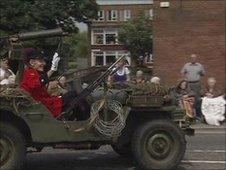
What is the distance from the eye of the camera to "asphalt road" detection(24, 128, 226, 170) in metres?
9.42

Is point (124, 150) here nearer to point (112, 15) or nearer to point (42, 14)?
point (42, 14)

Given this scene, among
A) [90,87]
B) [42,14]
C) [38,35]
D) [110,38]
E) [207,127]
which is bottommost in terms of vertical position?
[207,127]

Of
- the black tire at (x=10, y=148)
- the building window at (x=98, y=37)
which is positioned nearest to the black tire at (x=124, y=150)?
the black tire at (x=10, y=148)

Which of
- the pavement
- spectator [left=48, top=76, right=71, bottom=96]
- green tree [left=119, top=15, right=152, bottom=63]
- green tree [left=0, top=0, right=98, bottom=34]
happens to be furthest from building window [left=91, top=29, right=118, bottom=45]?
spectator [left=48, top=76, right=71, bottom=96]

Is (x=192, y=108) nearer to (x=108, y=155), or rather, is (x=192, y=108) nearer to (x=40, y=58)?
(x=108, y=155)

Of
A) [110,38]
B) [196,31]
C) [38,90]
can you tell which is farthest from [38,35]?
[110,38]

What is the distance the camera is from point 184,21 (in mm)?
22516

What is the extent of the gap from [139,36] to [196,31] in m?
45.0

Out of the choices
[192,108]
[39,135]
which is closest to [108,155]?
[39,135]

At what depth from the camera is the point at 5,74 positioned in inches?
417

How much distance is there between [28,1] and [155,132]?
33.2m

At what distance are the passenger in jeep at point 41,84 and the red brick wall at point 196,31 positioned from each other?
13774mm

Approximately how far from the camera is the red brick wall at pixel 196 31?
22.3 meters

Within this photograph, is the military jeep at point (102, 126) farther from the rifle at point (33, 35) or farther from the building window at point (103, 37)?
the building window at point (103, 37)
